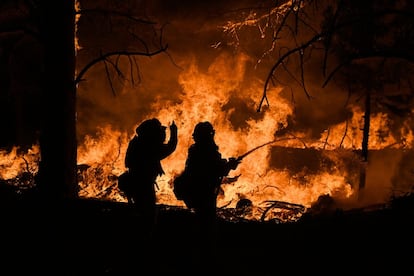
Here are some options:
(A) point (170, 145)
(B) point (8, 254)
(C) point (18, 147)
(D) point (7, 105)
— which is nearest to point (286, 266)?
(A) point (170, 145)

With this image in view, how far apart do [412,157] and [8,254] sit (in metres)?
11.0

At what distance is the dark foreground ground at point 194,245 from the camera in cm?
427

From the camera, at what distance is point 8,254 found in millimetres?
4559

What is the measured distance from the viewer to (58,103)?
5.80m

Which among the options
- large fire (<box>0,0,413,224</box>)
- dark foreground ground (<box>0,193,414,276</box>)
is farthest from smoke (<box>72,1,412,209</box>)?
dark foreground ground (<box>0,193,414,276</box>)

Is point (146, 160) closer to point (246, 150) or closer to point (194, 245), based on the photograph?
point (194, 245)

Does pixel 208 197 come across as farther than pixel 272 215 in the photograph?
No

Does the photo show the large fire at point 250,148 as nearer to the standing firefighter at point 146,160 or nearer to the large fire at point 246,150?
the large fire at point 246,150

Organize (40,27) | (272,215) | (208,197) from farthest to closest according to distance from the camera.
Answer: (272,215) → (40,27) → (208,197)

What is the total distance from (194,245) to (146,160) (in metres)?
1.24

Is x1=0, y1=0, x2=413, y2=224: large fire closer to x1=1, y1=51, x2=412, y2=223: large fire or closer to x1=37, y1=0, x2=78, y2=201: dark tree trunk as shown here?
x1=1, y1=51, x2=412, y2=223: large fire

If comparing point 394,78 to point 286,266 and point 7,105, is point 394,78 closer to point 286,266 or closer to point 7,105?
point 286,266

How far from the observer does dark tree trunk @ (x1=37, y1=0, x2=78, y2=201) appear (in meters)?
5.63

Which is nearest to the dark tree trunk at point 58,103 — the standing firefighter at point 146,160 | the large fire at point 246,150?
the standing firefighter at point 146,160
